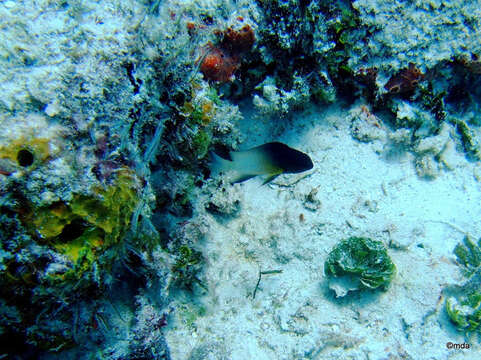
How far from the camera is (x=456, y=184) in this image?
363 cm

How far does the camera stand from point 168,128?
2.58m

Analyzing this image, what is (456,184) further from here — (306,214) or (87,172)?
(87,172)

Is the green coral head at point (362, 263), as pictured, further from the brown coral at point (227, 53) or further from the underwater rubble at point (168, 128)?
the brown coral at point (227, 53)

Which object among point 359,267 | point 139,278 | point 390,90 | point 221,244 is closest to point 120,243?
point 139,278

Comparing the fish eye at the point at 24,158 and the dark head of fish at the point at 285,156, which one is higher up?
the fish eye at the point at 24,158

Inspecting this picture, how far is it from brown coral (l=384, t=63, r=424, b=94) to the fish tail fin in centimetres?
221

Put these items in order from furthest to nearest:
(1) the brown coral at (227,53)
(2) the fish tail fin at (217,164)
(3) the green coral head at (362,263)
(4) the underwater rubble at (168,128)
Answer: (2) the fish tail fin at (217,164) → (1) the brown coral at (227,53) → (3) the green coral head at (362,263) → (4) the underwater rubble at (168,128)

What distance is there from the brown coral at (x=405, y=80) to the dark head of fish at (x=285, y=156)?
4.51ft

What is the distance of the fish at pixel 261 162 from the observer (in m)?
3.45

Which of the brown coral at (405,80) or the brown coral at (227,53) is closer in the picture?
the brown coral at (227,53)

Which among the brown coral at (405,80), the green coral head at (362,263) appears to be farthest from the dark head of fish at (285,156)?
the brown coral at (405,80)

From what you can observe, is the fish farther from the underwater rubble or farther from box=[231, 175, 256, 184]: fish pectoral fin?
the underwater rubble

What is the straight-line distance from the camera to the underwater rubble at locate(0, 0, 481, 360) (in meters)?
1.63

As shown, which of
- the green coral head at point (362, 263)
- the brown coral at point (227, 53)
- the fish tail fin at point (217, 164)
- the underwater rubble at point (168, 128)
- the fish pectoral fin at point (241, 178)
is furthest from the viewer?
the fish pectoral fin at point (241, 178)
